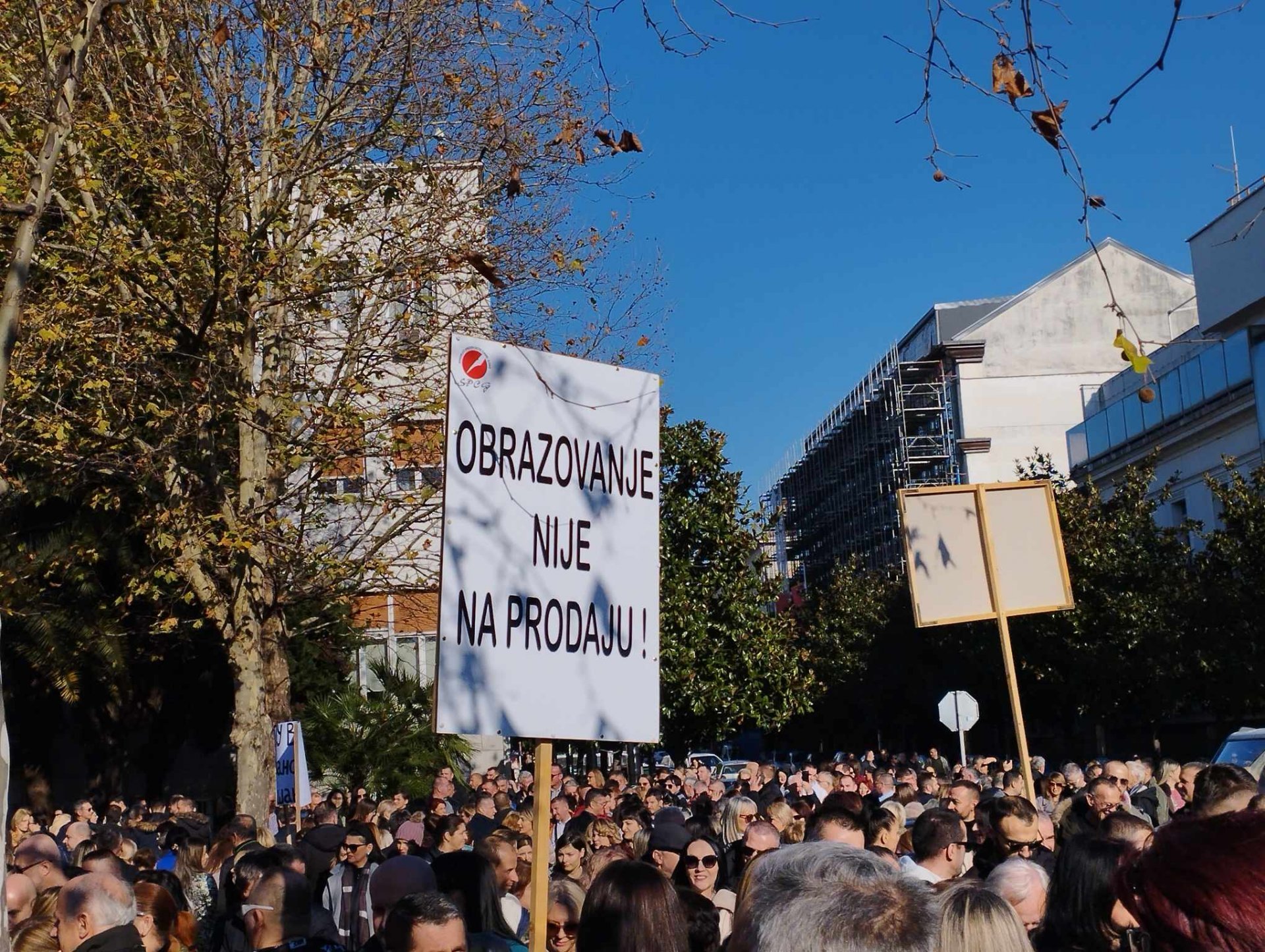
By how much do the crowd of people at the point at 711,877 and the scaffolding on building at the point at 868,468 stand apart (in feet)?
147

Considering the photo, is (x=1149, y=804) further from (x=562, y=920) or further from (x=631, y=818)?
(x=562, y=920)

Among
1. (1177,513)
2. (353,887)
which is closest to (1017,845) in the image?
(353,887)

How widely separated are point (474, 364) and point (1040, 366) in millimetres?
62888

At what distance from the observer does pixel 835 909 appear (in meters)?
2.44

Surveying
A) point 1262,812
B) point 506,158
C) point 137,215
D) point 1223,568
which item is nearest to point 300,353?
point 137,215

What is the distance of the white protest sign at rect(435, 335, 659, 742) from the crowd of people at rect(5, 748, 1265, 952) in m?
0.48

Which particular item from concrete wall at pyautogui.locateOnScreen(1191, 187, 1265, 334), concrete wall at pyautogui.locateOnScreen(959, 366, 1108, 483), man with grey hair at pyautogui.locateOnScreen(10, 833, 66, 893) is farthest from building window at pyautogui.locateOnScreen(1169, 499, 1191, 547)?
man with grey hair at pyautogui.locateOnScreen(10, 833, 66, 893)

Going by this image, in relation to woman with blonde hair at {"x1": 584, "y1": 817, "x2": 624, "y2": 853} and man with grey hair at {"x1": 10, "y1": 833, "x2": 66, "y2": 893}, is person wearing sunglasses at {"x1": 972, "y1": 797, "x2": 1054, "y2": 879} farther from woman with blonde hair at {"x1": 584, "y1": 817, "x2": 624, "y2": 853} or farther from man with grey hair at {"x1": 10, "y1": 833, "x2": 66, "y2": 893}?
man with grey hair at {"x1": 10, "y1": 833, "x2": 66, "y2": 893}

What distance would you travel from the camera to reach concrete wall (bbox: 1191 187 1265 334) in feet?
127

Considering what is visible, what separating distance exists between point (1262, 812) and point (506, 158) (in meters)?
14.3

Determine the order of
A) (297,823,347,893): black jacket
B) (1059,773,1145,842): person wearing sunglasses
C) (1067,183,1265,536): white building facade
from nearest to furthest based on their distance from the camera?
(1059,773,1145,842): person wearing sunglasses < (297,823,347,893): black jacket < (1067,183,1265,536): white building facade

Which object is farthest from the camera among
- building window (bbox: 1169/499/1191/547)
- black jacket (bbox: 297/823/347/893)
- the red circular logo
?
building window (bbox: 1169/499/1191/547)

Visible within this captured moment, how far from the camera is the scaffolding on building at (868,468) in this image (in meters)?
67.9

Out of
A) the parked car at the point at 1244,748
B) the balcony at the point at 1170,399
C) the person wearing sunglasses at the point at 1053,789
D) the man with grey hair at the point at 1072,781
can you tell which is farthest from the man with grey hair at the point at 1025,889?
the balcony at the point at 1170,399
